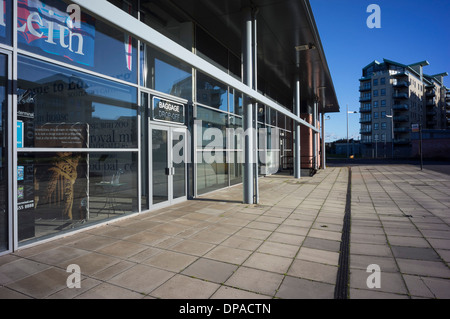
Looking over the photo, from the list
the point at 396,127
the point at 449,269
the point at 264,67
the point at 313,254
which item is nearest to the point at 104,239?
the point at 313,254

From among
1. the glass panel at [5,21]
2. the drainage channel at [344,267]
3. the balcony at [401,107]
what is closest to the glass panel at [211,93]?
the glass panel at [5,21]

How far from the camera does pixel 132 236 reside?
4848 millimetres

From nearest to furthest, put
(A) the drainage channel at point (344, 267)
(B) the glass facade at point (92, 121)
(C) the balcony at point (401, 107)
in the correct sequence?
(A) the drainage channel at point (344, 267)
(B) the glass facade at point (92, 121)
(C) the balcony at point (401, 107)

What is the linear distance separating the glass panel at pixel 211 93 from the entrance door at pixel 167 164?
5.50 feet

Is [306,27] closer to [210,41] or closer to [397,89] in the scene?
[210,41]

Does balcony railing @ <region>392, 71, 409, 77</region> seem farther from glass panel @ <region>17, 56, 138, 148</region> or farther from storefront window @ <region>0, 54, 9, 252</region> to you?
storefront window @ <region>0, 54, 9, 252</region>

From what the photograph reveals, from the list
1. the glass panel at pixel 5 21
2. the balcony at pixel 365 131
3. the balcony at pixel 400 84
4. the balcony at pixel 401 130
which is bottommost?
the glass panel at pixel 5 21

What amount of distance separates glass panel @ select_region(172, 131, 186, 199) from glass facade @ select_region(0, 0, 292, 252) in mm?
32

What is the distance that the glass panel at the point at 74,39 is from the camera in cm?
459

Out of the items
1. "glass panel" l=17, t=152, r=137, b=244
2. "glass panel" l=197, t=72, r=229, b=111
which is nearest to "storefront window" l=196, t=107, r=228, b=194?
"glass panel" l=197, t=72, r=229, b=111

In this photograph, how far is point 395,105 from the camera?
65750 mm

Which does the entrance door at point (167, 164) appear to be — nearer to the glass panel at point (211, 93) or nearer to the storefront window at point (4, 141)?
the glass panel at point (211, 93)
